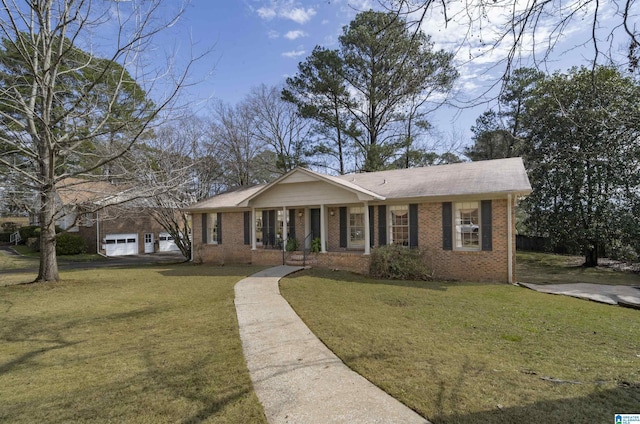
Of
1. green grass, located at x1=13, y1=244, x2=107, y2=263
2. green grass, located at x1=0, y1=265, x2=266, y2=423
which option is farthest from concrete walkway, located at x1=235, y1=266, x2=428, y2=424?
green grass, located at x1=13, y1=244, x2=107, y2=263

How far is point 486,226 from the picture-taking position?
35.2 ft

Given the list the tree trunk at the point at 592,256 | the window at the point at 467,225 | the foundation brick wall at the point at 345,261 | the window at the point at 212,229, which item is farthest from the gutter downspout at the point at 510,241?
the window at the point at 212,229

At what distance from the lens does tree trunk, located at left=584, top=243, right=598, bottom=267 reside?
1616cm

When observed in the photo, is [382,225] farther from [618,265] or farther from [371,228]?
[618,265]

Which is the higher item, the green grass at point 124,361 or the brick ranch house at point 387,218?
the brick ranch house at point 387,218

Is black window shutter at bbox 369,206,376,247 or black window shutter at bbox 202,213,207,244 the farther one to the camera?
black window shutter at bbox 202,213,207,244

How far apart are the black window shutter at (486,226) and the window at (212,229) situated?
12.7 meters

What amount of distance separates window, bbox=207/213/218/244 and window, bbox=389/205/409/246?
950 cm

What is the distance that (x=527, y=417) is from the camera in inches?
111

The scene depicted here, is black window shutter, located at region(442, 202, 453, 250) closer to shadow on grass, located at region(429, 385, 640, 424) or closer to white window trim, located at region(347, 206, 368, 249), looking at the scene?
white window trim, located at region(347, 206, 368, 249)

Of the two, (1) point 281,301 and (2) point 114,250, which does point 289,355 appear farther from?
(2) point 114,250

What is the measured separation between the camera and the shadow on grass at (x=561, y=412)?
278 cm

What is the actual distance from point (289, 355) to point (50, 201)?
9.60m

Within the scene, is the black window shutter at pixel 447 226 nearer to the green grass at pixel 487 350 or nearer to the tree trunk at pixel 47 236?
the green grass at pixel 487 350
